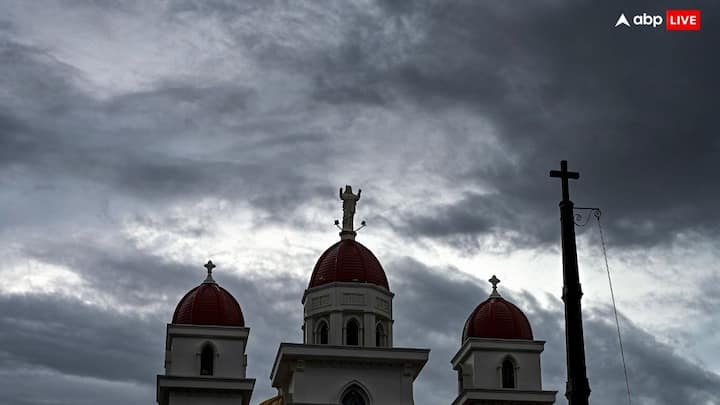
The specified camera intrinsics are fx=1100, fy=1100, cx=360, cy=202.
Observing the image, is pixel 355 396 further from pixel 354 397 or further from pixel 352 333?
pixel 352 333

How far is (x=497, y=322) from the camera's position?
5644 centimetres

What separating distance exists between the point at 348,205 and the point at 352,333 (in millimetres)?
7475

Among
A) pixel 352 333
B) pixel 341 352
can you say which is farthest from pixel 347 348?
pixel 352 333

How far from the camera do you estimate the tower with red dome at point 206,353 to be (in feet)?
168

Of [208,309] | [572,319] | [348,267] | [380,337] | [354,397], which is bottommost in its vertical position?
[572,319]

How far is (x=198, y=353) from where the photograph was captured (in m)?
52.4

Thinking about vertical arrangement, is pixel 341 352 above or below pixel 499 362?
below

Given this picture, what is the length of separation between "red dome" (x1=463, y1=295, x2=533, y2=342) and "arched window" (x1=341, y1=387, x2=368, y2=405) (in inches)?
325

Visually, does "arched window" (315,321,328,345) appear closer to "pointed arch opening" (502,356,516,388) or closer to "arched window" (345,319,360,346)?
"arched window" (345,319,360,346)

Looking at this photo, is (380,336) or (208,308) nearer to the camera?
(380,336)

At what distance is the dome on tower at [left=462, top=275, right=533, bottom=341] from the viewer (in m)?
56.1

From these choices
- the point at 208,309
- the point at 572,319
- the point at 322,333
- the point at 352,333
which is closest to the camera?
the point at 572,319

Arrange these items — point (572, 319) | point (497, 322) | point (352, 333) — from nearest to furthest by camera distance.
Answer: point (572, 319), point (352, 333), point (497, 322)

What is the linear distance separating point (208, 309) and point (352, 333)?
743 centimetres
